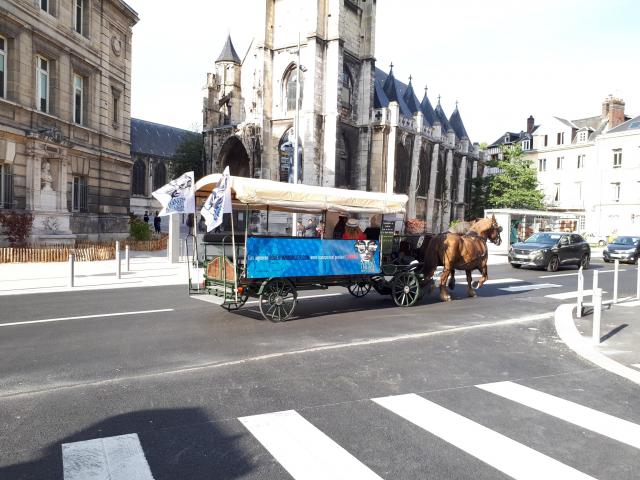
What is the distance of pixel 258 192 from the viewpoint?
8.80 metres

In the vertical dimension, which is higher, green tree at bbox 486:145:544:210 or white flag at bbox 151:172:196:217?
green tree at bbox 486:145:544:210

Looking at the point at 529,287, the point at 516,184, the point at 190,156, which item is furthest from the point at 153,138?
the point at 529,287

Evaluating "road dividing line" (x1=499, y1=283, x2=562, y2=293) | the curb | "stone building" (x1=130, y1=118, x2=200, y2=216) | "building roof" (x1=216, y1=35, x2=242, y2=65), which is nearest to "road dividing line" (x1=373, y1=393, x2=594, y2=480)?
the curb

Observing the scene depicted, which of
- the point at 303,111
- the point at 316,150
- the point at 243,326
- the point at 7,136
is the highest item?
the point at 303,111

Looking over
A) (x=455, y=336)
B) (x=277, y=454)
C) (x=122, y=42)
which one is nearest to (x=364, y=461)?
(x=277, y=454)

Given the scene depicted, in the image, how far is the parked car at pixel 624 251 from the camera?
87.7 feet

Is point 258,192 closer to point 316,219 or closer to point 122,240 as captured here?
point 316,219

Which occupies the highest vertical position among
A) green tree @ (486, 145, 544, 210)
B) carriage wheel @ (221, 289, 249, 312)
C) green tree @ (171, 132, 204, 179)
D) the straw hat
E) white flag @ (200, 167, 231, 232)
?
green tree @ (171, 132, 204, 179)

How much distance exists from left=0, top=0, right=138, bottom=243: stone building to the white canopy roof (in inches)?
532

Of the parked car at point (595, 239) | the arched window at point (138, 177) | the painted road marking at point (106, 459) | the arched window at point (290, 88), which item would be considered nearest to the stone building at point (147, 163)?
the arched window at point (138, 177)

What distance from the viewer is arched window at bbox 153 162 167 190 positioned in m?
71.2

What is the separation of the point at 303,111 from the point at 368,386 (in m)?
34.0

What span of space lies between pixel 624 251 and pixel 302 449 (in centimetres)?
2837

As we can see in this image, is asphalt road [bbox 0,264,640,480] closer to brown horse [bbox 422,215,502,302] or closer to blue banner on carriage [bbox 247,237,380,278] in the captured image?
blue banner on carriage [bbox 247,237,380,278]
